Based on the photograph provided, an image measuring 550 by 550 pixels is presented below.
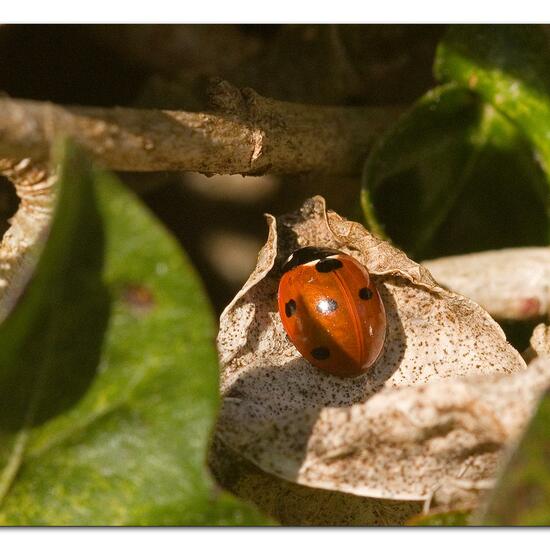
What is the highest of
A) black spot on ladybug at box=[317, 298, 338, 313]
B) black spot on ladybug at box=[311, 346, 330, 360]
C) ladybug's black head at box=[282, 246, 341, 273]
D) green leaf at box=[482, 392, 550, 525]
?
green leaf at box=[482, 392, 550, 525]

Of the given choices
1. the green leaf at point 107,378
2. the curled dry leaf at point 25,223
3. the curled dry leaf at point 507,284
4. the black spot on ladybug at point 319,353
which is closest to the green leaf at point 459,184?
the curled dry leaf at point 507,284

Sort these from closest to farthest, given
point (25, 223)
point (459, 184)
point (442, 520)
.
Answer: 1. point (442, 520)
2. point (25, 223)
3. point (459, 184)

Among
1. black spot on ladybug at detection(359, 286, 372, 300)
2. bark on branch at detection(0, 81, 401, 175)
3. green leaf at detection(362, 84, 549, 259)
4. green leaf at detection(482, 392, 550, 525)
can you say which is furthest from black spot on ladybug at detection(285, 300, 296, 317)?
green leaf at detection(482, 392, 550, 525)

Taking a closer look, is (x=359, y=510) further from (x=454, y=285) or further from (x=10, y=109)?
(x=10, y=109)

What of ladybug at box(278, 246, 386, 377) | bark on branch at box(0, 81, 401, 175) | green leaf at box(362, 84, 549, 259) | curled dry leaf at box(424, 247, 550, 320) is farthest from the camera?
green leaf at box(362, 84, 549, 259)

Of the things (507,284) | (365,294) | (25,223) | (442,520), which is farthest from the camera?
(507,284)

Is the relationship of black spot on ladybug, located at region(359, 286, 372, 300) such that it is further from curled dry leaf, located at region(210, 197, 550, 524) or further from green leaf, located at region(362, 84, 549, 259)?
green leaf, located at region(362, 84, 549, 259)

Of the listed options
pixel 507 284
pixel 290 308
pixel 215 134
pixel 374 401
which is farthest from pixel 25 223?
pixel 507 284

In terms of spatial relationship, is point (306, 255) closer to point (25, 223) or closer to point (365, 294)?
point (365, 294)
